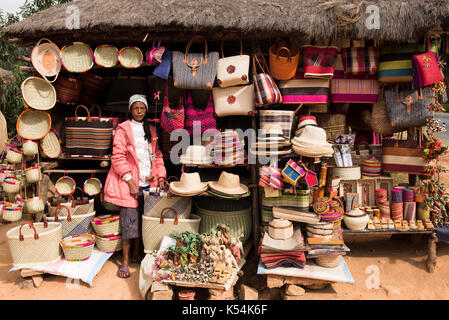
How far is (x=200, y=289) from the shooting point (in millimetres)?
3723

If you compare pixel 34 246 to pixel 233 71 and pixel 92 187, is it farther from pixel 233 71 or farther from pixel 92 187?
pixel 233 71

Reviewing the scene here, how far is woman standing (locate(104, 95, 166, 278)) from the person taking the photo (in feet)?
13.4

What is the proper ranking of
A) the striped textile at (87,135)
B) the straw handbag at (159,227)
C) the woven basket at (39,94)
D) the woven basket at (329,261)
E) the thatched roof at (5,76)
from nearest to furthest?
1. the woven basket at (329,261)
2. the straw handbag at (159,227)
3. the woven basket at (39,94)
4. the striped textile at (87,135)
5. the thatched roof at (5,76)

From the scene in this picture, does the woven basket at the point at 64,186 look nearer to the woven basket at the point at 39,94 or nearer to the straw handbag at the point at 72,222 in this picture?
the straw handbag at the point at 72,222

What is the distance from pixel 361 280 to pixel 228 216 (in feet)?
5.99

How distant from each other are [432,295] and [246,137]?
9.58 feet

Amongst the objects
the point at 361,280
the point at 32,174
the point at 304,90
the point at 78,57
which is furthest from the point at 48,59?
the point at 361,280

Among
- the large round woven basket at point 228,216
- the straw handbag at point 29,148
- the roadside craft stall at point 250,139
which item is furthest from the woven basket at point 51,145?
the large round woven basket at point 228,216

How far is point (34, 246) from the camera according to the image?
155 inches

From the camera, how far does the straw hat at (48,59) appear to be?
4.27m

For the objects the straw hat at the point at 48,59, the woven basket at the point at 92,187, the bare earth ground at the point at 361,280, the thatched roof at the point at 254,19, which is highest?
the thatched roof at the point at 254,19

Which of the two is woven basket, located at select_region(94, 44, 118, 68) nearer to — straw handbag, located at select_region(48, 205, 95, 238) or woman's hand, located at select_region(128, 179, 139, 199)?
woman's hand, located at select_region(128, 179, 139, 199)

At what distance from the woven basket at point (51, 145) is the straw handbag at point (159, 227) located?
5.58 feet
